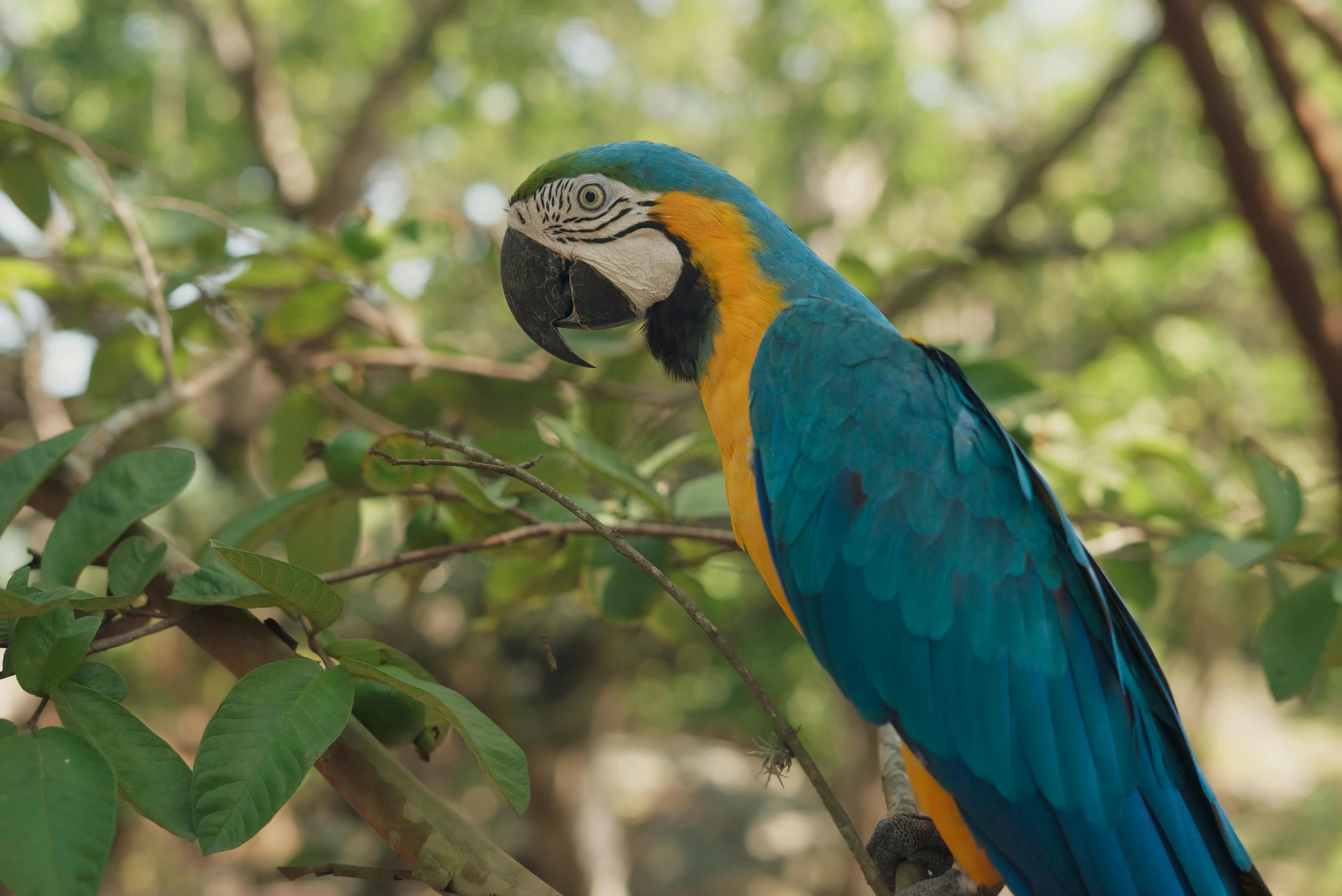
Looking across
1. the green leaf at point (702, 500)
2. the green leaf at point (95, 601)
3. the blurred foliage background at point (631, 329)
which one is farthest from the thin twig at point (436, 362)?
the green leaf at point (95, 601)

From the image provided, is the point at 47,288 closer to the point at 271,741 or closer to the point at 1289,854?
the point at 271,741

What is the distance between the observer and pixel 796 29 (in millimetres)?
6859

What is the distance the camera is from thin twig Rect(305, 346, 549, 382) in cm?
191

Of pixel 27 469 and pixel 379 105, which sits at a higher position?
pixel 379 105

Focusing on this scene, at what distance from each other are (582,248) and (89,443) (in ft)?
2.79

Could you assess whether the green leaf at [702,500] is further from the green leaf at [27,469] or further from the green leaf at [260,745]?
the green leaf at [27,469]

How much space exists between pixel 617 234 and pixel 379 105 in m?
5.51

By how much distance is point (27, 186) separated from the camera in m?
1.69

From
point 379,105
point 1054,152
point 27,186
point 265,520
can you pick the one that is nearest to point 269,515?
point 265,520

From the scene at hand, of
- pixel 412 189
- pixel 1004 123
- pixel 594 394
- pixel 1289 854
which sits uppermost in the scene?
pixel 1004 123

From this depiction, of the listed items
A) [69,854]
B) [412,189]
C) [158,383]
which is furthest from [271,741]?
[412,189]

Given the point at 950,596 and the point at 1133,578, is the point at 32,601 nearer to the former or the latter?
the point at 950,596

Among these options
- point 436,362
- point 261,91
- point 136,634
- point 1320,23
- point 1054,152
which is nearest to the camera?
point 136,634

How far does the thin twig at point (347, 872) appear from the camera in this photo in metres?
0.85
